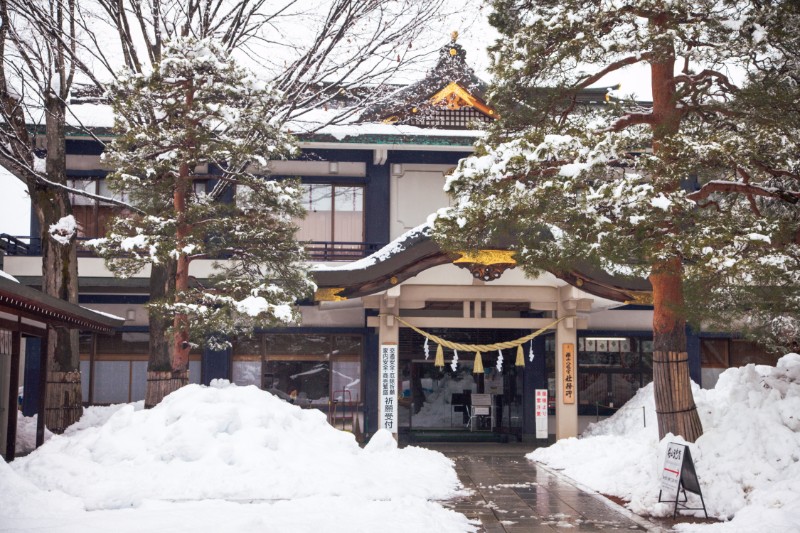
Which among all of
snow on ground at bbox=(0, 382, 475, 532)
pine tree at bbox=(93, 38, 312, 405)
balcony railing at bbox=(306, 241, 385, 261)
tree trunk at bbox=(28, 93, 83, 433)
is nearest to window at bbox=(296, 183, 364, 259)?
balcony railing at bbox=(306, 241, 385, 261)

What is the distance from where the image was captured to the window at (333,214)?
20094 mm

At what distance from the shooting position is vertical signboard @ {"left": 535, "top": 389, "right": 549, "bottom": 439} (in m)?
18.1

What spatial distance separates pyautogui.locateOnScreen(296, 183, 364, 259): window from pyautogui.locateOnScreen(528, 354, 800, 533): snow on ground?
9769 millimetres

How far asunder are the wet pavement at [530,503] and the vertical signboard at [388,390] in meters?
2.37

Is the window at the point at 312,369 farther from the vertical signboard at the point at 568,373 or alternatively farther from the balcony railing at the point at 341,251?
the vertical signboard at the point at 568,373

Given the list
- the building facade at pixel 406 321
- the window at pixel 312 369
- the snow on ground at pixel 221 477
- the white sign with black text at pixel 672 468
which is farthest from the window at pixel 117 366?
the white sign with black text at pixel 672 468

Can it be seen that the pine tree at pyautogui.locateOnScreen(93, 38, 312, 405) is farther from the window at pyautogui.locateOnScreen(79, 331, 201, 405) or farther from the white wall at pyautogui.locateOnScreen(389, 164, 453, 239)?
the white wall at pyautogui.locateOnScreen(389, 164, 453, 239)

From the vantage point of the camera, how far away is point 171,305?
12.4 metres

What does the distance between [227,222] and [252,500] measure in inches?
201

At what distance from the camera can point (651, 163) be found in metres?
9.04

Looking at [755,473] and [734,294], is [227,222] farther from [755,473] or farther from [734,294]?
[755,473]

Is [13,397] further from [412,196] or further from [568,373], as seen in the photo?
[568,373]

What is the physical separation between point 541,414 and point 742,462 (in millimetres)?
8942

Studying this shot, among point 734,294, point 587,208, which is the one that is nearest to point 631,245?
point 587,208
